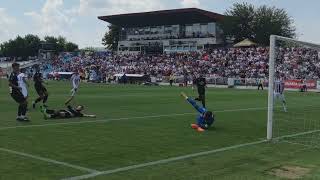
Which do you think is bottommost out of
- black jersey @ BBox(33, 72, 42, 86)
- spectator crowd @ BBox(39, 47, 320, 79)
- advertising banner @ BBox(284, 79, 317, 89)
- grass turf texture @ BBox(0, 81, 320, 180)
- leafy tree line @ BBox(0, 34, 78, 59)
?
grass turf texture @ BBox(0, 81, 320, 180)

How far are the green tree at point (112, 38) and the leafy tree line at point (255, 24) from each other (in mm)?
36953

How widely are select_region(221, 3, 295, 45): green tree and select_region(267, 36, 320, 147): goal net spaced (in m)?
52.1

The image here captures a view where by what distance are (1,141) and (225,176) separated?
576 cm

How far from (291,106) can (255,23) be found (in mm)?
75203

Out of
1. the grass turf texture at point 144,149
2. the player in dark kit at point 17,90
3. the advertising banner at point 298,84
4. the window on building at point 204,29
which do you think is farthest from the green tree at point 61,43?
the grass turf texture at point 144,149

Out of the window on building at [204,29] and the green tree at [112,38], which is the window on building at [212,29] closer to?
the window on building at [204,29]

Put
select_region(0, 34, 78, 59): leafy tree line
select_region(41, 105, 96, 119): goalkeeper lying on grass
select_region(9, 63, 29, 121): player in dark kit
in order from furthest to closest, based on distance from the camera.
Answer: select_region(0, 34, 78, 59): leafy tree line < select_region(41, 105, 96, 119): goalkeeper lying on grass < select_region(9, 63, 29, 121): player in dark kit

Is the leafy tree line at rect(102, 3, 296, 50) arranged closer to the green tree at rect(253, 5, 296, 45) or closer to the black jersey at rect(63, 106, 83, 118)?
the green tree at rect(253, 5, 296, 45)

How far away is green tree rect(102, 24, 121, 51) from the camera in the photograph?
5156 inches

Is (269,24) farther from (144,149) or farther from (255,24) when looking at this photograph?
(144,149)

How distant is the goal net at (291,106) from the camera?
14070 mm

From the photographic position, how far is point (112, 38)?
439 ft

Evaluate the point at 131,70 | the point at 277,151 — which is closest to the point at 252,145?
the point at 277,151

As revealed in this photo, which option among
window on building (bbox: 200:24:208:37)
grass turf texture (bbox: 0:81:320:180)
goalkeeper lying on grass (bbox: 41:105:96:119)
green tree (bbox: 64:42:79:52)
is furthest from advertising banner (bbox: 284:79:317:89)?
green tree (bbox: 64:42:79:52)
